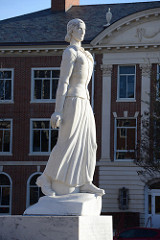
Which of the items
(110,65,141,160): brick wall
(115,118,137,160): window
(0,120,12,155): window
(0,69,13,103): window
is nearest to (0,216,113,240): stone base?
(115,118,137,160): window

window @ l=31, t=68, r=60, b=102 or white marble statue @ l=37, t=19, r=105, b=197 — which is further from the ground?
window @ l=31, t=68, r=60, b=102

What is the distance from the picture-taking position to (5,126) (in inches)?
1542

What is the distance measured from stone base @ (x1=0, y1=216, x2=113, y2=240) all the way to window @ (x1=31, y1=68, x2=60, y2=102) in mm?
29252

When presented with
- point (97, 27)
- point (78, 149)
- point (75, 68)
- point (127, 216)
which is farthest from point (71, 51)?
point (97, 27)

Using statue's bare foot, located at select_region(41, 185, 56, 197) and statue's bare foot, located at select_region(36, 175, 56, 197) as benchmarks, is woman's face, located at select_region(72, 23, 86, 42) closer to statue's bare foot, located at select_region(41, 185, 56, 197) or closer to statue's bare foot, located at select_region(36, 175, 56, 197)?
statue's bare foot, located at select_region(36, 175, 56, 197)

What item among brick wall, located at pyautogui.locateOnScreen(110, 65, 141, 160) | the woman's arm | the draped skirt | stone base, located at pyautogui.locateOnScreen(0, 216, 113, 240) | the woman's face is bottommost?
stone base, located at pyautogui.locateOnScreen(0, 216, 113, 240)

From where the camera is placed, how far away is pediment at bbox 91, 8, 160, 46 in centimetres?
3766

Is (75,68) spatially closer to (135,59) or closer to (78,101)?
(78,101)

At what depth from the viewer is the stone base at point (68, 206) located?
945 centimetres

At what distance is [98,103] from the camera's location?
38.4 meters

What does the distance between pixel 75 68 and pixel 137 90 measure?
91.3ft

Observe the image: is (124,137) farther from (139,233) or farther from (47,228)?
(47,228)

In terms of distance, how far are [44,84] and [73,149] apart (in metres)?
28.8

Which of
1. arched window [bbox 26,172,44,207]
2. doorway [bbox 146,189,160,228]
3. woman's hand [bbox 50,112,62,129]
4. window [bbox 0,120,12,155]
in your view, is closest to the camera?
woman's hand [bbox 50,112,62,129]
